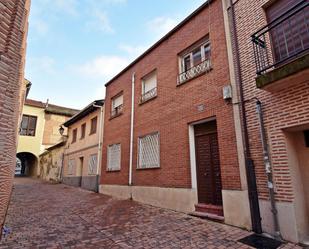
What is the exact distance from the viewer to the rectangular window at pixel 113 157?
36.3ft

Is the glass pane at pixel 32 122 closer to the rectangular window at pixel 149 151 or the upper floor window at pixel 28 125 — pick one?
the upper floor window at pixel 28 125

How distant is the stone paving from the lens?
4.32m

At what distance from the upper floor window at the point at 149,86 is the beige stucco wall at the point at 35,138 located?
20.9m

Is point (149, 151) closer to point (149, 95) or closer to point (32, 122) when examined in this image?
point (149, 95)

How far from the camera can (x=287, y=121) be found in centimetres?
464

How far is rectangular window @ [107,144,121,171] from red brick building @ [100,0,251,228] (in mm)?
270

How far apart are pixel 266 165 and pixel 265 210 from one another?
1.01 m

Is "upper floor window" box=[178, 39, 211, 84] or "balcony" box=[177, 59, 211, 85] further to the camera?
"upper floor window" box=[178, 39, 211, 84]

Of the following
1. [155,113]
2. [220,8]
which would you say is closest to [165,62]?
[155,113]

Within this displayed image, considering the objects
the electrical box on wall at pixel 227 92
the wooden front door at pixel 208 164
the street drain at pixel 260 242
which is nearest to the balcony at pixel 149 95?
the wooden front door at pixel 208 164

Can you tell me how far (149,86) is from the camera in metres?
9.94

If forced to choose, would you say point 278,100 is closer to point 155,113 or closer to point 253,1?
point 253,1

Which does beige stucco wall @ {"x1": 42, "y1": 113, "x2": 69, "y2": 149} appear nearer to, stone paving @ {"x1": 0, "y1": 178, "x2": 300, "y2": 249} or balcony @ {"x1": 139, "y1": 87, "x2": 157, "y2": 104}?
balcony @ {"x1": 139, "y1": 87, "x2": 157, "y2": 104}

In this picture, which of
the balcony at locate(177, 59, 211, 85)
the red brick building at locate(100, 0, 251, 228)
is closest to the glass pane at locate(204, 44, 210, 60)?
the red brick building at locate(100, 0, 251, 228)
